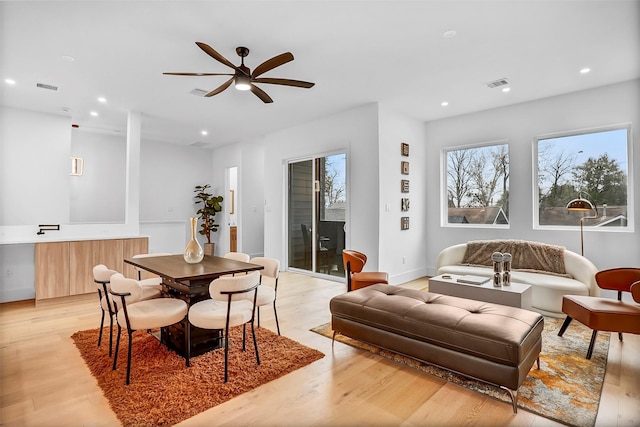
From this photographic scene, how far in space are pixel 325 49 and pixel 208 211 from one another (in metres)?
5.94

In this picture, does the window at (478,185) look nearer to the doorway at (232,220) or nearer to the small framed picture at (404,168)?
the small framed picture at (404,168)

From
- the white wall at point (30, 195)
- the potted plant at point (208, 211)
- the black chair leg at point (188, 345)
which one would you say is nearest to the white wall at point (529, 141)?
the black chair leg at point (188, 345)

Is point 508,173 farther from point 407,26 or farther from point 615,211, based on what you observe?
point 407,26

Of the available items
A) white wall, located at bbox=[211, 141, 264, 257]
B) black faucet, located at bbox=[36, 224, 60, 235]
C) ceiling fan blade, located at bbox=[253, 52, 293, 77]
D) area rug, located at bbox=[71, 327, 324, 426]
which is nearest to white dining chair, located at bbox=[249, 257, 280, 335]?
area rug, located at bbox=[71, 327, 324, 426]

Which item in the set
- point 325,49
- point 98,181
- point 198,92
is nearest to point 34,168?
point 98,181

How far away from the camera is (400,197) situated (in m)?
5.56

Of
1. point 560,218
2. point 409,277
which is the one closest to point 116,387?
point 409,277

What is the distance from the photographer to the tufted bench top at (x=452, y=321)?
6.85 feet

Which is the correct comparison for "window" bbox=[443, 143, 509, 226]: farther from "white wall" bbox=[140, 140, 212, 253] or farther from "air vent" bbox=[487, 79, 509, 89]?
"white wall" bbox=[140, 140, 212, 253]

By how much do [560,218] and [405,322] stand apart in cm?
391

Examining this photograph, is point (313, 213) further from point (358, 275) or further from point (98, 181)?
point (98, 181)

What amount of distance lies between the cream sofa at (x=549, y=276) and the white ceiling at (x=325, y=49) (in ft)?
7.59

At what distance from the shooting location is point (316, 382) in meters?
2.38

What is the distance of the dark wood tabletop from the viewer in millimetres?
2646
